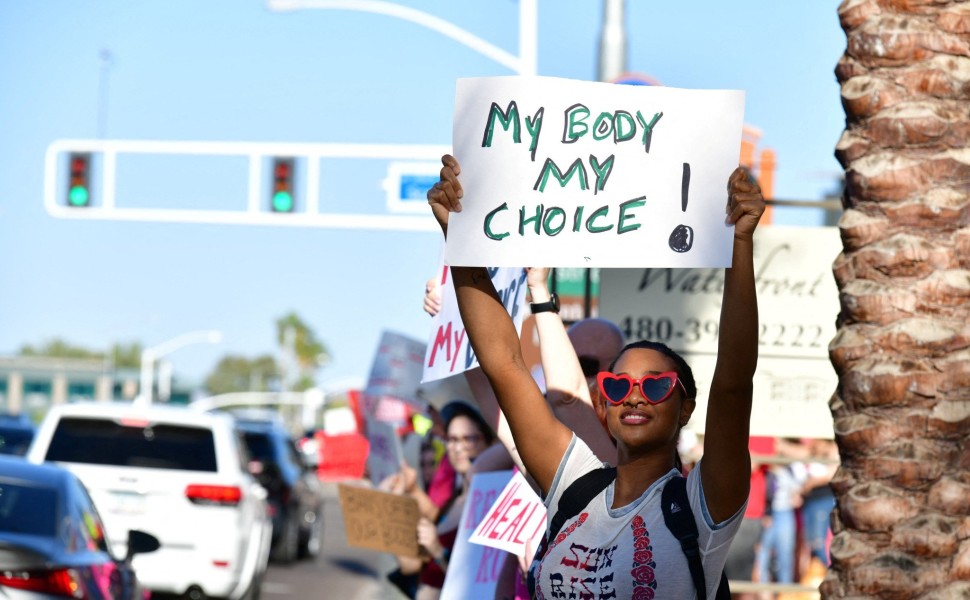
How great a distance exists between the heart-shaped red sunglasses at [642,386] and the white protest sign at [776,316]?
4925 millimetres

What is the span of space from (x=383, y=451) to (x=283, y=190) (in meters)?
14.9

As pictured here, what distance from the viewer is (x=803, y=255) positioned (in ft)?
28.2

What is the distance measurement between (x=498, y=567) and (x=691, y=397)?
228 centimetres

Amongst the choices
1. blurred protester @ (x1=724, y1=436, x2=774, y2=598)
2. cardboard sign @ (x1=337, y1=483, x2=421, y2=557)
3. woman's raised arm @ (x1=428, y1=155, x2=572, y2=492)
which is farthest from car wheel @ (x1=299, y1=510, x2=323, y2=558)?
woman's raised arm @ (x1=428, y1=155, x2=572, y2=492)

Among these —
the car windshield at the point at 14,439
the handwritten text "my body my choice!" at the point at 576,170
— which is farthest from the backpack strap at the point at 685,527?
the car windshield at the point at 14,439

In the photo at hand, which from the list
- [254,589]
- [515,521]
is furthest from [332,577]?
[515,521]

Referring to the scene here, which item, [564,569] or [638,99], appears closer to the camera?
[564,569]

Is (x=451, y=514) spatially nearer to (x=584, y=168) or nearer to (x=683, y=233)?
(x=584, y=168)

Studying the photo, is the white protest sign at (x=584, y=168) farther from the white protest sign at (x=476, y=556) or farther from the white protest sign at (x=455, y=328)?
the white protest sign at (x=476, y=556)

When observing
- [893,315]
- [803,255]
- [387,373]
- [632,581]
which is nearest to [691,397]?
[632,581]

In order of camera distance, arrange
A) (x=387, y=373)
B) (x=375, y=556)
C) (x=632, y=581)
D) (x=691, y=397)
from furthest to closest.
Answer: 1. (x=375, y=556)
2. (x=387, y=373)
3. (x=691, y=397)
4. (x=632, y=581)

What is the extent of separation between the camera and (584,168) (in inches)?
156

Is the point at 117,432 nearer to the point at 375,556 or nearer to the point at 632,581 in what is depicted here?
the point at 632,581

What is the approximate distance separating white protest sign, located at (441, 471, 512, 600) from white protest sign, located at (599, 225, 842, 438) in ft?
8.37
